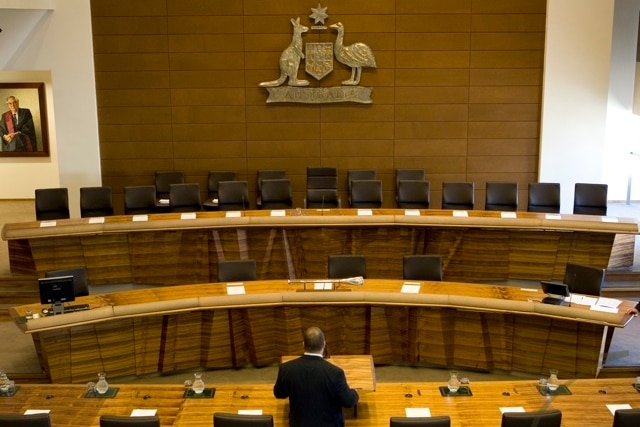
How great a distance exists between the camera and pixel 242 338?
21.0ft

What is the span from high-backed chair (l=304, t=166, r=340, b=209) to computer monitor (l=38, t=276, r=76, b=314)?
403 centimetres

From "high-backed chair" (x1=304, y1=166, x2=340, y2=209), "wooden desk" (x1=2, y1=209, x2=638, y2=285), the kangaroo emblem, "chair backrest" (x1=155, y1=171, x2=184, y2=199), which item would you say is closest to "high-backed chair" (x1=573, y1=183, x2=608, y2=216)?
"wooden desk" (x1=2, y1=209, x2=638, y2=285)

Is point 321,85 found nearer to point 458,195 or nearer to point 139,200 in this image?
point 458,195

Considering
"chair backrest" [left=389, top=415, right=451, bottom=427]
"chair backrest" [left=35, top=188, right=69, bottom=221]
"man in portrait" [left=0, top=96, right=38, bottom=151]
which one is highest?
"man in portrait" [left=0, top=96, right=38, bottom=151]

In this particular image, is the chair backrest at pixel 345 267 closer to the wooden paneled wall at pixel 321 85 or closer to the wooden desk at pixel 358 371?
the wooden desk at pixel 358 371

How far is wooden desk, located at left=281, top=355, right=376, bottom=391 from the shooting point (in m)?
4.52

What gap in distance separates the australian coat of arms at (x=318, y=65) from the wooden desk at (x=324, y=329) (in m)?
4.68

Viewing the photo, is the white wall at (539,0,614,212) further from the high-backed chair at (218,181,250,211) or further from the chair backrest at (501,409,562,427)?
the chair backrest at (501,409,562,427)

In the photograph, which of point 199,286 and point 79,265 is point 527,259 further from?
point 79,265

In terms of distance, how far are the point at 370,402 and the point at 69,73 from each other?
7.91 m

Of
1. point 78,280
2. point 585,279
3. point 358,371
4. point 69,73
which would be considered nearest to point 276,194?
point 78,280

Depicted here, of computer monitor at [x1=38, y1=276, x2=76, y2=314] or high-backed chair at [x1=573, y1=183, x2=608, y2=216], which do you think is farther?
high-backed chair at [x1=573, y1=183, x2=608, y2=216]

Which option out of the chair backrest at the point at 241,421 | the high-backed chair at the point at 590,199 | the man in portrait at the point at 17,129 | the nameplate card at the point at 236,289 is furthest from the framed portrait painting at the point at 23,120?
the chair backrest at the point at 241,421

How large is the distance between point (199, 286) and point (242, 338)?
0.62 meters
